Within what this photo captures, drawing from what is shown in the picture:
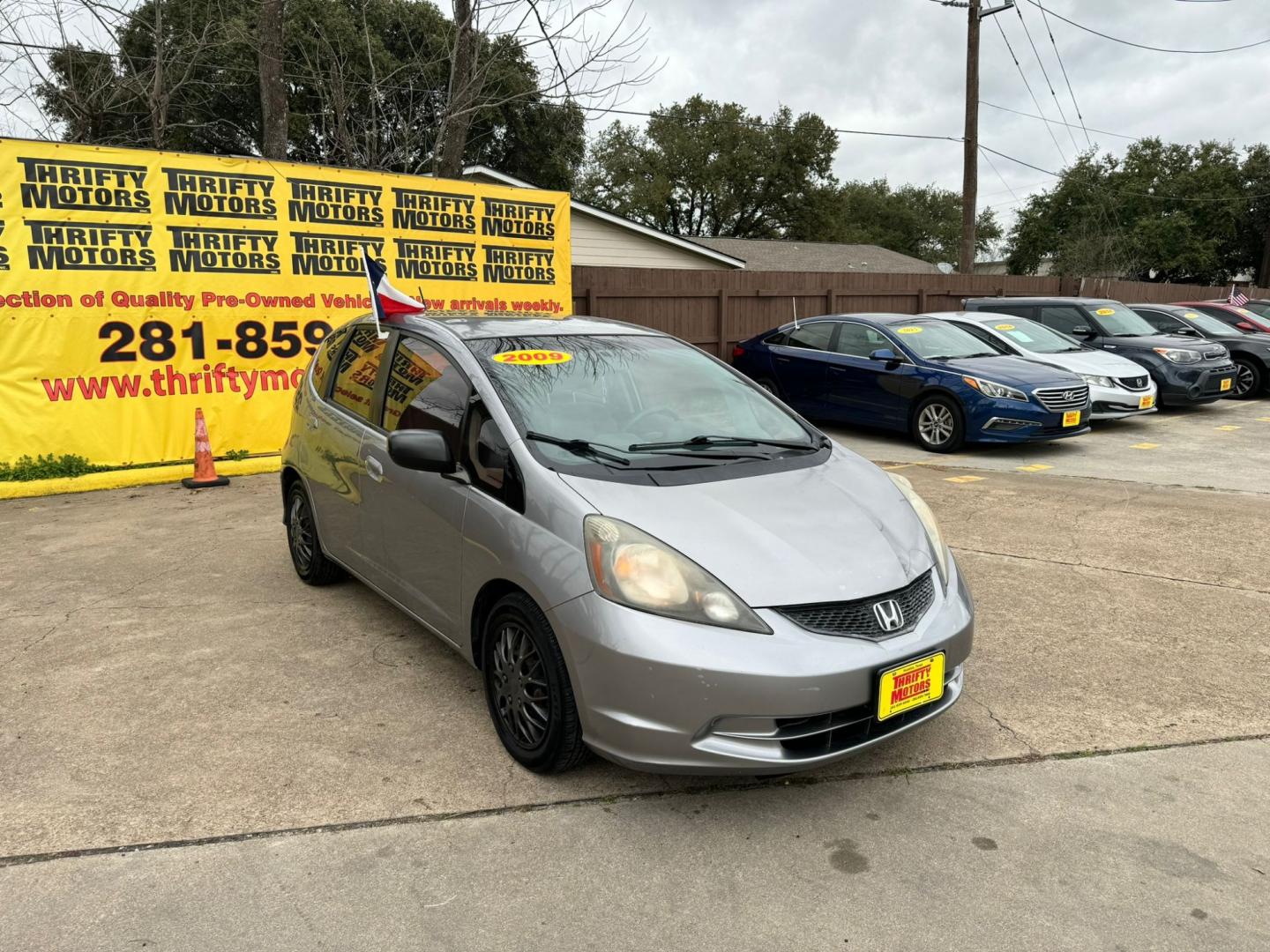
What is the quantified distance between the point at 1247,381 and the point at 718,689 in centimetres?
1508

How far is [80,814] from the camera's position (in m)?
2.86

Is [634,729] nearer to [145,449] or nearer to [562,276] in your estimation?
[145,449]

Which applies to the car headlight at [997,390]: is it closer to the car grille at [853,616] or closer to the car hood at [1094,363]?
the car hood at [1094,363]

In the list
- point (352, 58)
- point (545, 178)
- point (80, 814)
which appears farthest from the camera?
point (545, 178)

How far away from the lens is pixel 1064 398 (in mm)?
9430

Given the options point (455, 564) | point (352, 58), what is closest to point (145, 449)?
point (455, 564)

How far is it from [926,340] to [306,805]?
8923 mm

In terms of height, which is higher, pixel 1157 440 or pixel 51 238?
pixel 51 238

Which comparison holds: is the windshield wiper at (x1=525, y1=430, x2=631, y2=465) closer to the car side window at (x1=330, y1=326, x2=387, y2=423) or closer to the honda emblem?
the honda emblem

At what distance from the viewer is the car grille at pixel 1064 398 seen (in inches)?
366

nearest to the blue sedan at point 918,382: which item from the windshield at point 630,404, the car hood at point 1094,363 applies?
the car hood at point 1094,363

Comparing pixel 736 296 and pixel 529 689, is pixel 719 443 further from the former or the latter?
pixel 736 296

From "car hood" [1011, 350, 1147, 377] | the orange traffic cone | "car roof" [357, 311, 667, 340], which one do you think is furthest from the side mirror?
"car hood" [1011, 350, 1147, 377]

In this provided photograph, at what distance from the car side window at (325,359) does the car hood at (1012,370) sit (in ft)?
22.4
